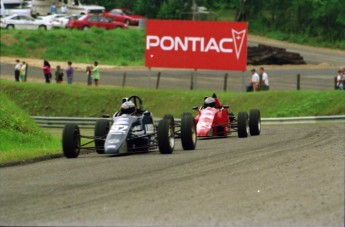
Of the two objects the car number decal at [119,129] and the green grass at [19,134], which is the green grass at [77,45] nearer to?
the green grass at [19,134]

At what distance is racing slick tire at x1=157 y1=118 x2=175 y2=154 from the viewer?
19891 millimetres

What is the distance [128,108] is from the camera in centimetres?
2114

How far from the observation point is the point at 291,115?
4181 centimetres

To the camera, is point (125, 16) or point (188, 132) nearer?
point (188, 132)

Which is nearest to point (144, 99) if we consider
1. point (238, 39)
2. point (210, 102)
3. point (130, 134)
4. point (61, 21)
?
point (238, 39)

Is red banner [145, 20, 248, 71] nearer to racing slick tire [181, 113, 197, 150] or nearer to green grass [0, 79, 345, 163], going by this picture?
green grass [0, 79, 345, 163]

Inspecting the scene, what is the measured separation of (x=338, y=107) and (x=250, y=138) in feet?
52.0

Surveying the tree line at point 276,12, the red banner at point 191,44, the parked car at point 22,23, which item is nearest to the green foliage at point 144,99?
the red banner at point 191,44

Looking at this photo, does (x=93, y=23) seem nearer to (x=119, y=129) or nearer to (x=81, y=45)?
(x=81, y=45)

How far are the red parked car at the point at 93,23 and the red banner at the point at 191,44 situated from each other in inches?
863

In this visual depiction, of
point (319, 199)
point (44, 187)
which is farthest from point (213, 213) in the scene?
point (44, 187)

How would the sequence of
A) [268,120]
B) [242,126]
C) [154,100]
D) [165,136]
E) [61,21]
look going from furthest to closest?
1. [61,21]
2. [154,100]
3. [268,120]
4. [242,126]
5. [165,136]

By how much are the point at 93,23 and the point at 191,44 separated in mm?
23311

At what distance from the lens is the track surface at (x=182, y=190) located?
11805 millimetres
